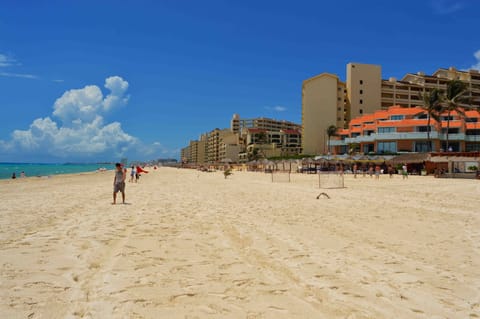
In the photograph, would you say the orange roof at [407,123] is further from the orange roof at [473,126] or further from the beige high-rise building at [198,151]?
the beige high-rise building at [198,151]

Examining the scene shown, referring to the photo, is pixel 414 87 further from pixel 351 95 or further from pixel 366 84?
pixel 351 95

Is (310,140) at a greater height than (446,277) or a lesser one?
greater

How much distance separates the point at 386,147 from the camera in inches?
2195

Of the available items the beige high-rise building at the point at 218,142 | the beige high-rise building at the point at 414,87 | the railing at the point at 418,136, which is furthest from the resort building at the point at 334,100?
the beige high-rise building at the point at 218,142

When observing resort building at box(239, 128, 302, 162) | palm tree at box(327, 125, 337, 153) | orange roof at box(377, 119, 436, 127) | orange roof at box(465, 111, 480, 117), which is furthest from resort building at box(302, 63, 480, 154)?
orange roof at box(377, 119, 436, 127)

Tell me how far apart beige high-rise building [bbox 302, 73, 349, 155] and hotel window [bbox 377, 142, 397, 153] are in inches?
800

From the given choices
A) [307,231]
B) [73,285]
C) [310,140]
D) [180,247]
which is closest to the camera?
[73,285]

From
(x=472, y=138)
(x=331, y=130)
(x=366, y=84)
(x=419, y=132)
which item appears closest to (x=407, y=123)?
(x=419, y=132)

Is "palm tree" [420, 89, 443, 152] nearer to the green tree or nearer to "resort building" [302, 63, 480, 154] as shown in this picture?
"resort building" [302, 63, 480, 154]

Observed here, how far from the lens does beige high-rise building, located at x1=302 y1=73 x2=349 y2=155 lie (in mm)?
77562

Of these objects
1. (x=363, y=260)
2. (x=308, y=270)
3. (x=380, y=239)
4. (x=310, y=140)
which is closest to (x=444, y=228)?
(x=380, y=239)

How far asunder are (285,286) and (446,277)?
229 cm

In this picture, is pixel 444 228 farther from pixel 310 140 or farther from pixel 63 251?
pixel 310 140

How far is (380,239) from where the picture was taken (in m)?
6.86
